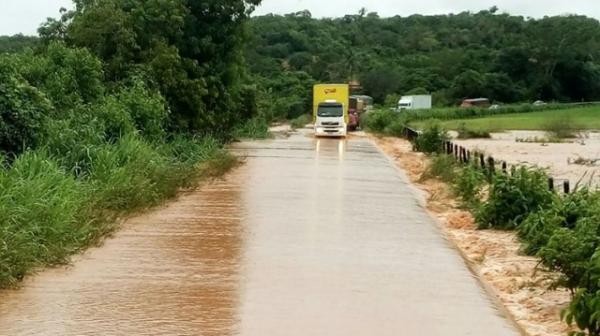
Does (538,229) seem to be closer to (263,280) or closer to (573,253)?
(573,253)

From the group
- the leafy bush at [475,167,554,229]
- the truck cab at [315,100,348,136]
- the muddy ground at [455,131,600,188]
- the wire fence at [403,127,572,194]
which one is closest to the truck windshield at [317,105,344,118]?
the truck cab at [315,100,348,136]

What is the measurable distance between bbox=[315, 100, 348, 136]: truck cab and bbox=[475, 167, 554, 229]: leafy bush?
3506 cm

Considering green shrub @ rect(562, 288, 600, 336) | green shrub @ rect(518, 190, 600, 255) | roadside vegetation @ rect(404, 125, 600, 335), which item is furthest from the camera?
green shrub @ rect(518, 190, 600, 255)

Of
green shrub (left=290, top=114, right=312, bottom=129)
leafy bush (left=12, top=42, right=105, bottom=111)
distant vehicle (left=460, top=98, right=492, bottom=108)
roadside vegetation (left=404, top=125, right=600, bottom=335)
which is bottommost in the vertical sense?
green shrub (left=290, top=114, right=312, bottom=129)

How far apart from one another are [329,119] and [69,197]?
38.1 meters

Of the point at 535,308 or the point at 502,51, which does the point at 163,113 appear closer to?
the point at 535,308

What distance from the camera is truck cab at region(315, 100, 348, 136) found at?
163 feet

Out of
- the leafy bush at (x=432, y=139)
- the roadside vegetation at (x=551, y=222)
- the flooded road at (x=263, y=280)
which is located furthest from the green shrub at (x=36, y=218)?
the leafy bush at (x=432, y=139)

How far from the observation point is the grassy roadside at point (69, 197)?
31.8 ft

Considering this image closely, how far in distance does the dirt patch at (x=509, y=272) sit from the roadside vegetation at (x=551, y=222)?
0.62 feet

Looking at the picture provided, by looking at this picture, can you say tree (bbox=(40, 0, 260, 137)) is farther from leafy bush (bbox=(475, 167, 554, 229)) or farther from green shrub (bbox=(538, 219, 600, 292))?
green shrub (bbox=(538, 219, 600, 292))

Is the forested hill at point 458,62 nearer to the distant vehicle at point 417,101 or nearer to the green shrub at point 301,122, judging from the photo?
the distant vehicle at point 417,101

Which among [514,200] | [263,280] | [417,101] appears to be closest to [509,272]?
[263,280]

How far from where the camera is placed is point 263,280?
955 centimetres
